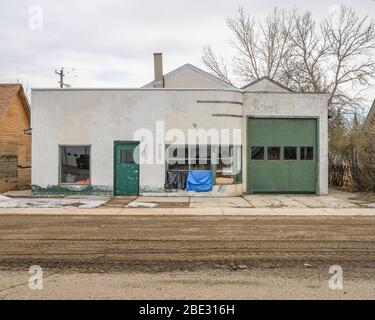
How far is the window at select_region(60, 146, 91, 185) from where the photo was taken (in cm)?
2166

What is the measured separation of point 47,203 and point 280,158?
10.6m

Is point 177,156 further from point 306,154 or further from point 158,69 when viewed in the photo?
point 158,69

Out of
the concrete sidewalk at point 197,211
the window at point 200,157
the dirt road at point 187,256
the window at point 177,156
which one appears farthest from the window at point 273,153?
the dirt road at point 187,256

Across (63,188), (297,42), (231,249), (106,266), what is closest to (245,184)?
(63,188)

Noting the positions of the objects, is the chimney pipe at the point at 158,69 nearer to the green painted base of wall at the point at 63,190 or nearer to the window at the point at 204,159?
the window at the point at 204,159

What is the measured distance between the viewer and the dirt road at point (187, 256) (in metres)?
6.95

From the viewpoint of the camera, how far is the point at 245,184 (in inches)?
890

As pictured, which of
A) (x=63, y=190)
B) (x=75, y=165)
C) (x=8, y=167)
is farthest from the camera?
(x=8, y=167)

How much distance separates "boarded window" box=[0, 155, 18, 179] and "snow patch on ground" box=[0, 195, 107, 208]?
4249 mm

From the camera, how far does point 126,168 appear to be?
21.5 meters

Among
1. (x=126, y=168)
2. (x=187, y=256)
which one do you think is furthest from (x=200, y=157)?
(x=187, y=256)

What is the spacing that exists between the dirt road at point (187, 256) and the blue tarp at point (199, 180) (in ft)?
23.0

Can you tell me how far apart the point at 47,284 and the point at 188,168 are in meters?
14.5
